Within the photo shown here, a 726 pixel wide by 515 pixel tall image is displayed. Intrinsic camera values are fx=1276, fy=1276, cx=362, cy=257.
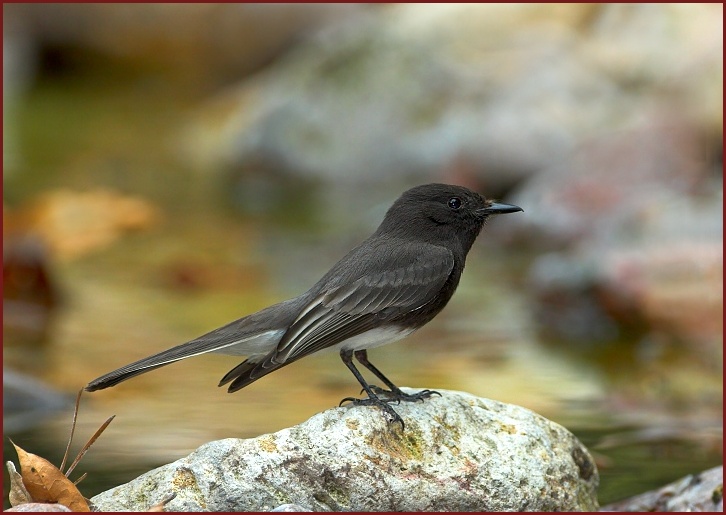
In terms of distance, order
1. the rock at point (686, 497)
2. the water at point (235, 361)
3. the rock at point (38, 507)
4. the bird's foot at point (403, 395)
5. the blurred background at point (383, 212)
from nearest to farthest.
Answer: the rock at point (38, 507)
the bird's foot at point (403, 395)
the rock at point (686, 497)
the water at point (235, 361)
the blurred background at point (383, 212)

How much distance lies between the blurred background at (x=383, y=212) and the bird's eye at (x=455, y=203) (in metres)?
1.73

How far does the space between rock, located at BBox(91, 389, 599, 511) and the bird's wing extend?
1.12 ft

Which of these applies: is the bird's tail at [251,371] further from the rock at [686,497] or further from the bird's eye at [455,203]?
the rock at [686,497]

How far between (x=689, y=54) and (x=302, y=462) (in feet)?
43.3

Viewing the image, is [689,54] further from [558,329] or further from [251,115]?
[558,329]

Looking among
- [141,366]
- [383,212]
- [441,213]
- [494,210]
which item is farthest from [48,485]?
[383,212]

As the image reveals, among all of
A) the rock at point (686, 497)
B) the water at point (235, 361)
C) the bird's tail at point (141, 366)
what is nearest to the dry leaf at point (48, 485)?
the bird's tail at point (141, 366)

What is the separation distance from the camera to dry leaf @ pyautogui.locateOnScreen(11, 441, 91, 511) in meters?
4.91

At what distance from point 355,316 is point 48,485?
5.02 ft

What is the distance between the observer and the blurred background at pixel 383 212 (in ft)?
26.9

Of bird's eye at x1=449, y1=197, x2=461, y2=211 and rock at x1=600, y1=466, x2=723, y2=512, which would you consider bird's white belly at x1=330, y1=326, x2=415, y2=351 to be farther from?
rock at x1=600, y1=466, x2=723, y2=512

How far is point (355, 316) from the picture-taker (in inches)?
224

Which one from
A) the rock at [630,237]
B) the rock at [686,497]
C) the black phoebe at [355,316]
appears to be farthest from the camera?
the rock at [630,237]

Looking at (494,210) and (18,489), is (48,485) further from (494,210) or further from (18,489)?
(494,210)
